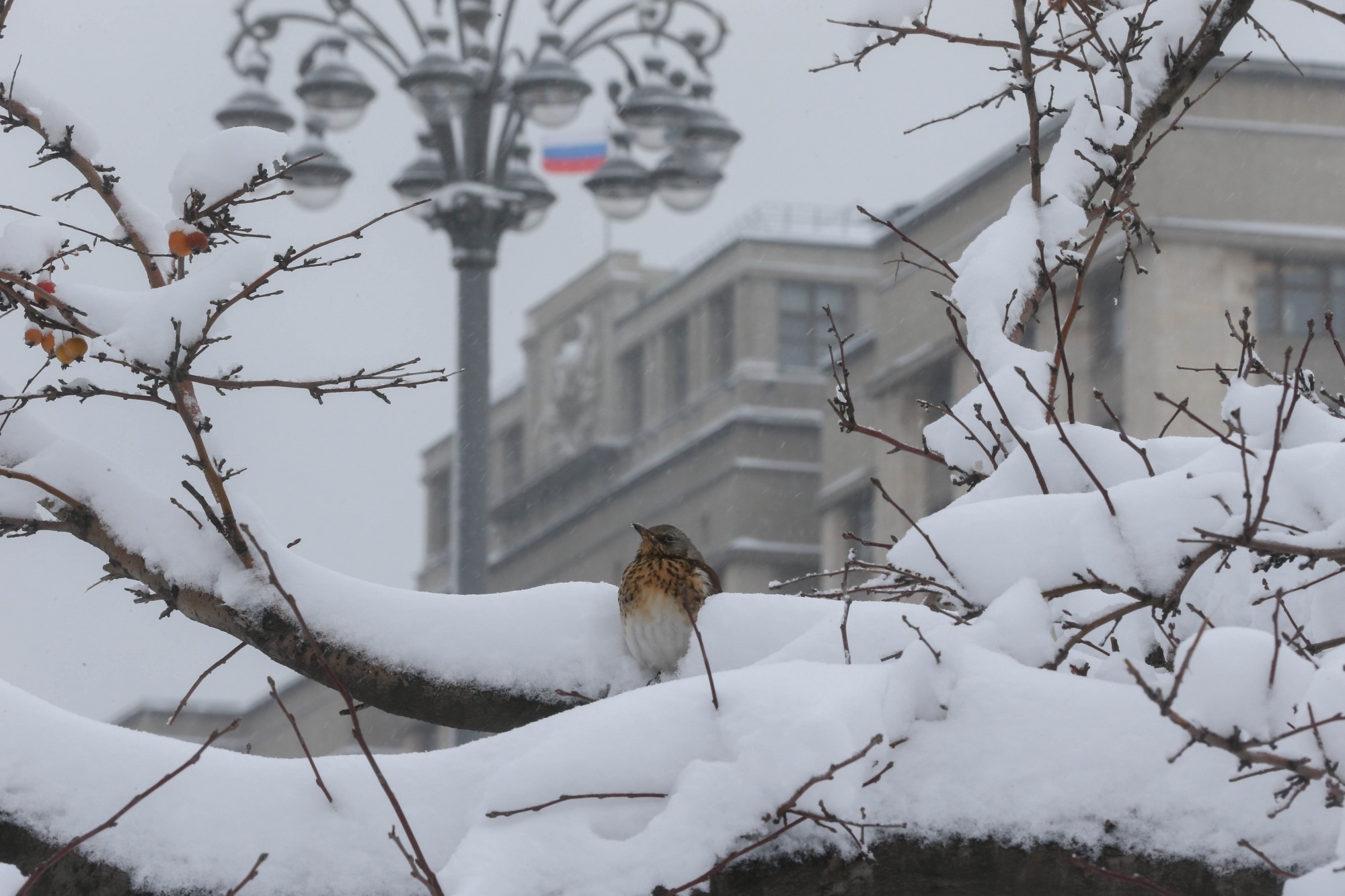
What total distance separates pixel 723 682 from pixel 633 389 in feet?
212

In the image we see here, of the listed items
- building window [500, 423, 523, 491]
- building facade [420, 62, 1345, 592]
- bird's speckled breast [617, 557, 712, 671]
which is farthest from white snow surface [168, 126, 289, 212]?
building window [500, 423, 523, 491]

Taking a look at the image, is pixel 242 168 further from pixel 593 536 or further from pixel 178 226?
pixel 593 536

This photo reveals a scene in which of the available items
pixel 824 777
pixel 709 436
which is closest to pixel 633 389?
pixel 709 436

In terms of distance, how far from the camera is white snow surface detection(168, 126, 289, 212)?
3.37m

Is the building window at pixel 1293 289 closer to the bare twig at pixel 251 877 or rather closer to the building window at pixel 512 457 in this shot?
the bare twig at pixel 251 877

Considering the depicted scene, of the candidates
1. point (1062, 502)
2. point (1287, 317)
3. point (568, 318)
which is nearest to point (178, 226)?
point (1062, 502)

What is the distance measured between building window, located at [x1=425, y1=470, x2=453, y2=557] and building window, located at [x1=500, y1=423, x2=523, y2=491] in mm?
2438

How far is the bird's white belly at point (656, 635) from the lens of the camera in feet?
12.3

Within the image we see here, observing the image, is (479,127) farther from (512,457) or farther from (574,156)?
(512,457)

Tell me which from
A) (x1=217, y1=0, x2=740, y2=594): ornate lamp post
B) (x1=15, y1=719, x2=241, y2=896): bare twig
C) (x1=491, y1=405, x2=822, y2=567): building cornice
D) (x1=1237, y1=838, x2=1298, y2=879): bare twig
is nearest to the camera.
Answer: (x1=1237, y1=838, x2=1298, y2=879): bare twig

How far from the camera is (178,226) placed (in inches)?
135

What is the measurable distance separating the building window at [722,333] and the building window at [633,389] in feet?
16.1

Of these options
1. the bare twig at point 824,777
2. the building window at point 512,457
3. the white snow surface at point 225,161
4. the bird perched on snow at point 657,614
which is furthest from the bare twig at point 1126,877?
the building window at point 512,457

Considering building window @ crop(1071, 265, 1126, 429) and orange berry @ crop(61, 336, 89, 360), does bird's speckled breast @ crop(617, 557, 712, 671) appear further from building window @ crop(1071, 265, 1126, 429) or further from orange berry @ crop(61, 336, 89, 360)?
building window @ crop(1071, 265, 1126, 429)
